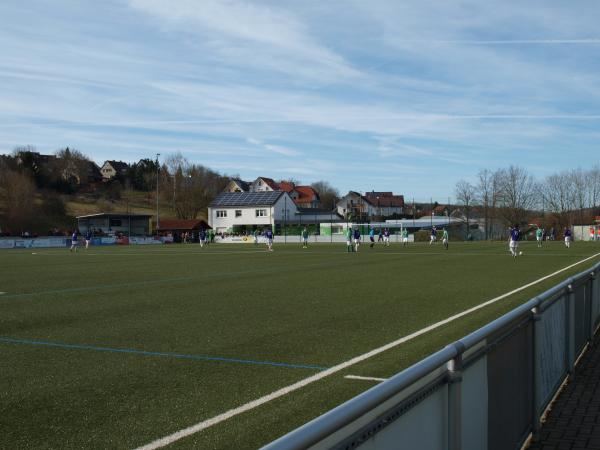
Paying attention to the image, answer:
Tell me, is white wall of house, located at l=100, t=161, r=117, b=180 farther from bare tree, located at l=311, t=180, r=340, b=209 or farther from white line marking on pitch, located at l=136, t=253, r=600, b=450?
white line marking on pitch, located at l=136, t=253, r=600, b=450

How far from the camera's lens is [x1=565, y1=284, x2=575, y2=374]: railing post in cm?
781

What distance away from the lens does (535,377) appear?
19.3ft

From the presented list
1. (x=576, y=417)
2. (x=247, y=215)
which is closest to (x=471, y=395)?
(x=576, y=417)

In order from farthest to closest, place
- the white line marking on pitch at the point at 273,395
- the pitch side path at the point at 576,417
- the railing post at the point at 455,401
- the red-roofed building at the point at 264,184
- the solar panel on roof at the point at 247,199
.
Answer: the red-roofed building at the point at 264,184
the solar panel on roof at the point at 247,199
the pitch side path at the point at 576,417
the white line marking on pitch at the point at 273,395
the railing post at the point at 455,401

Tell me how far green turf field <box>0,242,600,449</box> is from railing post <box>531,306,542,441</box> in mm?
1771

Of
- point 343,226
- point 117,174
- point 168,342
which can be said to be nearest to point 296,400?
point 168,342

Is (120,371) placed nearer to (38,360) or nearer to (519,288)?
(38,360)

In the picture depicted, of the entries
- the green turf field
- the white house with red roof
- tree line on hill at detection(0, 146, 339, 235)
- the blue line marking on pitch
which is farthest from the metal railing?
the white house with red roof

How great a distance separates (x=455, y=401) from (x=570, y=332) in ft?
16.1

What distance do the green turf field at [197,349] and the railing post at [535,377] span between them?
5.81ft

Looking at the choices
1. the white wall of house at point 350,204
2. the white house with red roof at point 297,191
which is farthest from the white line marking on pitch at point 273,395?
the white wall of house at point 350,204

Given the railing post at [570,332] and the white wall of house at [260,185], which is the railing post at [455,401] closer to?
the railing post at [570,332]

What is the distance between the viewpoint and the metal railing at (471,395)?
252 centimetres

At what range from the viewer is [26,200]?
87.8 m
